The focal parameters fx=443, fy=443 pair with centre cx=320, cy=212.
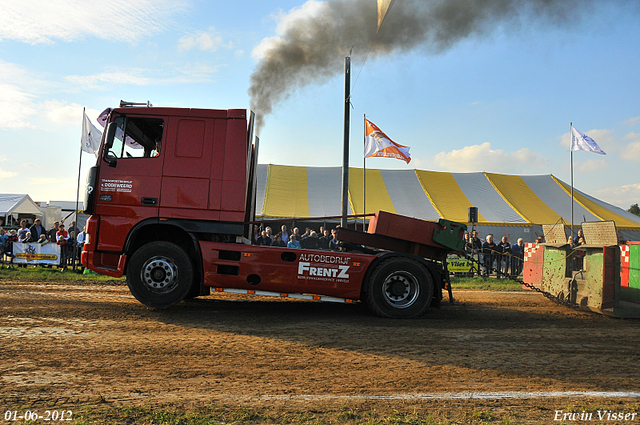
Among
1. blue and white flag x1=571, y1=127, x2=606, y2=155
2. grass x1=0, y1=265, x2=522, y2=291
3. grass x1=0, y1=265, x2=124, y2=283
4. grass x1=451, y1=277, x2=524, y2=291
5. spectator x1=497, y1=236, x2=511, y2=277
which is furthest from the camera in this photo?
blue and white flag x1=571, y1=127, x2=606, y2=155

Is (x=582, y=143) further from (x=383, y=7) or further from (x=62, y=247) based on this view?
(x=62, y=247)

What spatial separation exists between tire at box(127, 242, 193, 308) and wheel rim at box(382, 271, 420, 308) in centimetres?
329

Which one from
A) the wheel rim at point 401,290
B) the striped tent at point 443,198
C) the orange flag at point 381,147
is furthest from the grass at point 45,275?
the orange flag at point 381,147

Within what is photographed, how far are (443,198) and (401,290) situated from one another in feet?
59.4

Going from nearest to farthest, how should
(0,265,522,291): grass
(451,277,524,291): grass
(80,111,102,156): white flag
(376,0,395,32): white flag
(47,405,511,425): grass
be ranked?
1. (47,405,511,425): grass
2. (376,0,395,32): white flag
3. (0,265,522,291): grass
4. (451,277,524,291): grass
5. (80,111,102,156): white flag

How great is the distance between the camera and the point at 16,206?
28.7m

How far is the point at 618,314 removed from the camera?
302 inches

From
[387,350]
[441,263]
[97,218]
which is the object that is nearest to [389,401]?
[387,350]

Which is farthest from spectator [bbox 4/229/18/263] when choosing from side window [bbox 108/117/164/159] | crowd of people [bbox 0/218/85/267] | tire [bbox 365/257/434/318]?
tire [bbox 365/257/434/318]

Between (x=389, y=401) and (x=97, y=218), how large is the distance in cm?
572

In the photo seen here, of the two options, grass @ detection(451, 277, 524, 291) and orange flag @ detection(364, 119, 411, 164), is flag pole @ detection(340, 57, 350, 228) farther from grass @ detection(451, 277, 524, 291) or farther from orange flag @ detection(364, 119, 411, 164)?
grass @ detection(451, 277, 524, 291)

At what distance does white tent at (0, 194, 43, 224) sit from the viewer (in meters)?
28.1

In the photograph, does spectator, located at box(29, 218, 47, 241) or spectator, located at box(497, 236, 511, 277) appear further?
spectator, located at box(497, 236, 511, 277)

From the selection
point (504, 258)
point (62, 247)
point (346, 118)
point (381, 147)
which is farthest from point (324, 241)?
point (62, 247)
